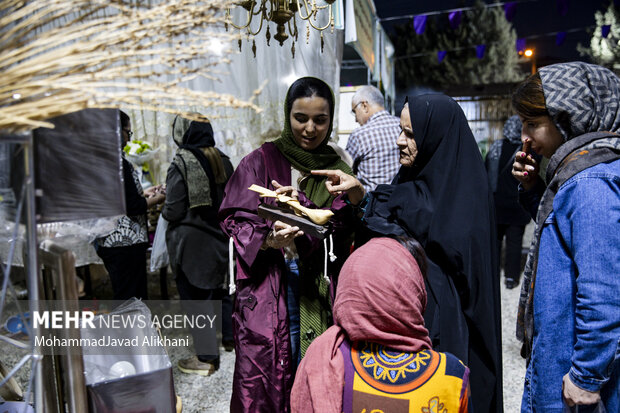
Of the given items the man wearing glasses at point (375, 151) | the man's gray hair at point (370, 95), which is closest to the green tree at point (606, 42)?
the man's gray hair at point (370, 95)

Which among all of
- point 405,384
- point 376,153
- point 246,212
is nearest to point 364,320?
point 405,384

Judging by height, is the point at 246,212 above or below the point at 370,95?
below

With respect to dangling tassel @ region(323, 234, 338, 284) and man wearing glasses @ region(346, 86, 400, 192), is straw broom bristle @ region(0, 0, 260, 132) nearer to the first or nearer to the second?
dangling tassel @ region(323, 234, 338, 284)

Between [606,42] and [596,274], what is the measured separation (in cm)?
814

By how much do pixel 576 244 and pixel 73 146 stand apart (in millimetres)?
1199

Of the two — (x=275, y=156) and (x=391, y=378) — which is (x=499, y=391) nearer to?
(x=391, y=378)

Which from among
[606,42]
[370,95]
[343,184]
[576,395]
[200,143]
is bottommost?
[576,395]

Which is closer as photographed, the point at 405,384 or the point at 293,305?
the point at 405,384

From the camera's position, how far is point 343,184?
5.16 ft

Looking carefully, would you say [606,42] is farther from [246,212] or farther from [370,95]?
[246,212]

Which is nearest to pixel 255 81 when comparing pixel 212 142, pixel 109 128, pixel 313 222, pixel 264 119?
pixel 264 119

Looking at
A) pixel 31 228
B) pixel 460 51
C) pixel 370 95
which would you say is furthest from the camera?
pixel 460 51

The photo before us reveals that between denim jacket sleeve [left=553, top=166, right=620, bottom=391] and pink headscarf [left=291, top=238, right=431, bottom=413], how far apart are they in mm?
401

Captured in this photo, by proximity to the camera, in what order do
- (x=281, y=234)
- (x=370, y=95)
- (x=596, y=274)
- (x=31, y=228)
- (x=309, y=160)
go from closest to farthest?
(x=31, y=228) → (x=596, y=274) → (x=281, y=234) → (x=309, y=160) → (x=370, y=95)
